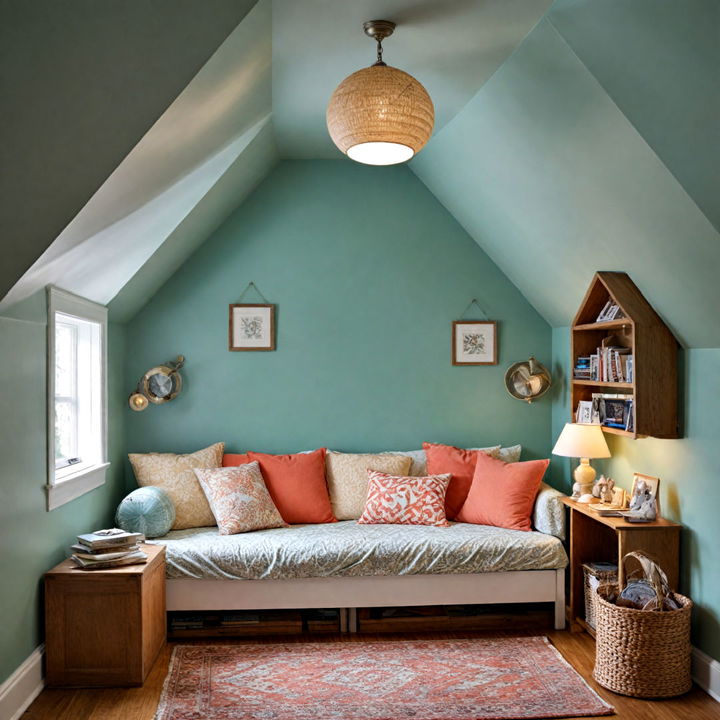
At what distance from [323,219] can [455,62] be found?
6.28 ft

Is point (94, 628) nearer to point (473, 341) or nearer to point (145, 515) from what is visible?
point (145, 515)

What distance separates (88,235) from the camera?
3.09m

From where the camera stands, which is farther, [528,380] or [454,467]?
[528,380]

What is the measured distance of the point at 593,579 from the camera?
12.9 ft

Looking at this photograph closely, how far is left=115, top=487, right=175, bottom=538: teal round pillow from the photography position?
419 cm

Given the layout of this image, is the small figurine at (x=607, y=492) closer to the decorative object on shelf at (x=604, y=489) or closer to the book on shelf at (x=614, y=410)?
the decorative object on shelf at (x=604, y=489)

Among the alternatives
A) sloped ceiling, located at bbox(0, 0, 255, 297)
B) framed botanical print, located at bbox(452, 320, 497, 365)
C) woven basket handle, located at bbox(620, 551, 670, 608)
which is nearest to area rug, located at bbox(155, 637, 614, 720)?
woven basket handle, located at bbox(620, 551, 670, 608)

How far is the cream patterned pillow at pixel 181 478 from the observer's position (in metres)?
4.49

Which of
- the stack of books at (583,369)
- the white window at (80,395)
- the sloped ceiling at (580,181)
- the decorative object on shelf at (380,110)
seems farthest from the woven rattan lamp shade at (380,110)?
the stack of books at (583,369)

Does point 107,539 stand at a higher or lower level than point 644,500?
lower

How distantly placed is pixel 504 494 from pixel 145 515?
2.08m

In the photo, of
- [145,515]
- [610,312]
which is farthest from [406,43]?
[145,515]

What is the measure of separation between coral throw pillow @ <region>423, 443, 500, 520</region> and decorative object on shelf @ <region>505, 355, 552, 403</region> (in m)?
0.45

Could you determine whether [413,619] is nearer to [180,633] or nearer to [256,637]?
[256,637]
